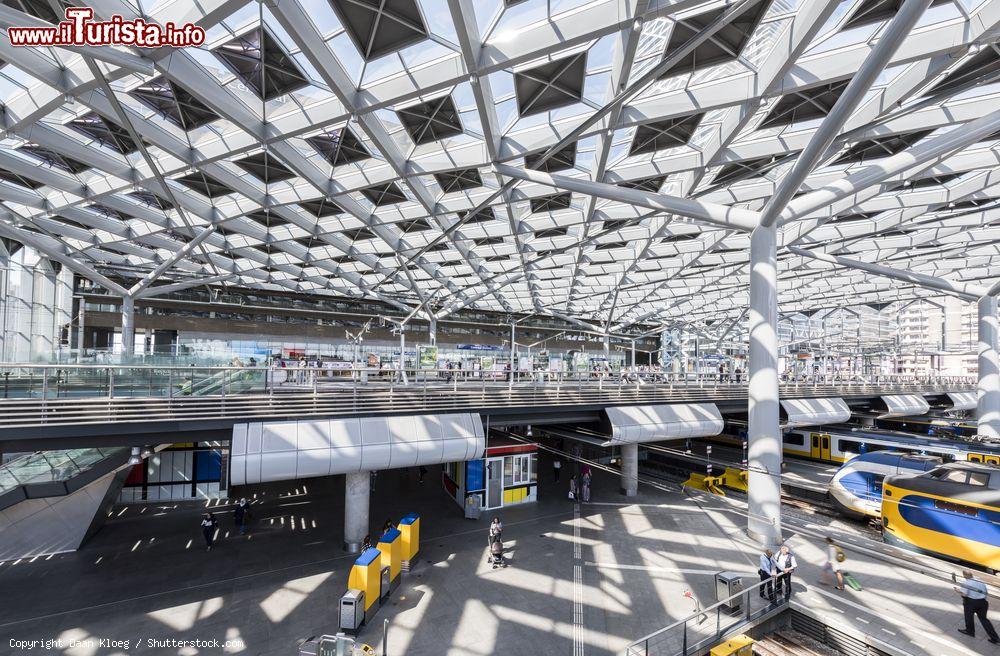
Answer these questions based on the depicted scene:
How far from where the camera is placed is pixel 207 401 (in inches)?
499

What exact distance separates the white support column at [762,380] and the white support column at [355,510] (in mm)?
13017

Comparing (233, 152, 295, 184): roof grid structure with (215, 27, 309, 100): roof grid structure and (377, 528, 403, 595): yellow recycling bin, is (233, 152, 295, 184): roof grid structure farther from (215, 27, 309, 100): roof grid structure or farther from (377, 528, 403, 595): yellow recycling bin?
(377, 528, 403, 595): yellow recycling bin

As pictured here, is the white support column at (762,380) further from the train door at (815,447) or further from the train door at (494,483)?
the train door at (815,447)

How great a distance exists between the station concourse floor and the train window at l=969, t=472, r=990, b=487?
3.46 metres

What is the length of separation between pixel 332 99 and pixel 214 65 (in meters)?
2.92

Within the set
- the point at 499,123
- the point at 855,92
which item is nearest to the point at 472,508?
the point at 499,123

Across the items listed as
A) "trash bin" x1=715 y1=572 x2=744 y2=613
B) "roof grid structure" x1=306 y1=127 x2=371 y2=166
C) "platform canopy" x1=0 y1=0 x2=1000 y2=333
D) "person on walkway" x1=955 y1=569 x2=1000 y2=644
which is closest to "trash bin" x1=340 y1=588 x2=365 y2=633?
"trash bin" x1=715 y1=572 x2=744 y2=613

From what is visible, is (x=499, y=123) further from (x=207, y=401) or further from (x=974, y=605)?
(x=974, y=605)

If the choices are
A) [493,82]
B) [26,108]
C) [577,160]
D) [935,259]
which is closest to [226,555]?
[26,108]

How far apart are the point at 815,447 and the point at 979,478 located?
14925 millimetres

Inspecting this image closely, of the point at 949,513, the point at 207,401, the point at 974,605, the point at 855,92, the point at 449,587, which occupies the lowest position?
the point at 449,587

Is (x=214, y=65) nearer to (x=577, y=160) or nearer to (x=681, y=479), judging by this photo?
(x=577, y=160)

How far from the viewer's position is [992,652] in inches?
363

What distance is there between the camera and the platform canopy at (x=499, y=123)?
32.6ft
